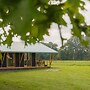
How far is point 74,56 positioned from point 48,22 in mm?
88266

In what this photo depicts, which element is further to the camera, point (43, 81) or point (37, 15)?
point (43, 81)

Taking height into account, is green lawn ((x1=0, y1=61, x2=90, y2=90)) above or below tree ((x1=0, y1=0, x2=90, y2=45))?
below

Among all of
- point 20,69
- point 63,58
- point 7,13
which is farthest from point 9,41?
point 63,58

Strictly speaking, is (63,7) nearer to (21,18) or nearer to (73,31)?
(73,31)

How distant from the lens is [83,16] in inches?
84.0

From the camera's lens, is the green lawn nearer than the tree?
No

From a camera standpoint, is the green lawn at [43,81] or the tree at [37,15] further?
the green lawn at [43,81]

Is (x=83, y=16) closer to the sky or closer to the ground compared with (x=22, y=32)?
closer to the sky

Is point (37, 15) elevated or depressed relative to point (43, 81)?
elevated

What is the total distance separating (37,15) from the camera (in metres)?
1.58

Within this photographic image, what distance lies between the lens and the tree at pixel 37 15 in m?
1.46

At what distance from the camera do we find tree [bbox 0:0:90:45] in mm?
1457

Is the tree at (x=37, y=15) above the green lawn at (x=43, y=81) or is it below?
above

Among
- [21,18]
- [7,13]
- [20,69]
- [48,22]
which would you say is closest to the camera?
[21,18]
